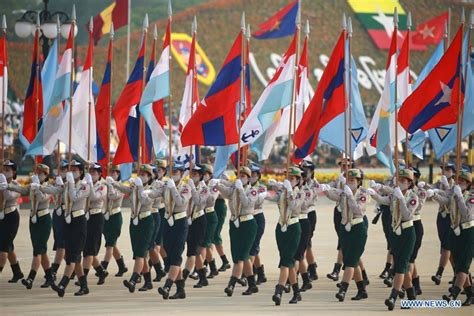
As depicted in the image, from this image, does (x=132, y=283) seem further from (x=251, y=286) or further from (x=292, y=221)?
(x=292, y=221)

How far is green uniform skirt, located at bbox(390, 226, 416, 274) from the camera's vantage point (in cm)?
1332

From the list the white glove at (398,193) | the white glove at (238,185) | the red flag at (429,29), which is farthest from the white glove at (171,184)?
the red flag at (429,29)

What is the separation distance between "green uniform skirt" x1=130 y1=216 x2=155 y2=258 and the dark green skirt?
1011 millimetres

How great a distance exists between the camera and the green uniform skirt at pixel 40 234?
49.1 feet

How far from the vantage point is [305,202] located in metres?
14.5

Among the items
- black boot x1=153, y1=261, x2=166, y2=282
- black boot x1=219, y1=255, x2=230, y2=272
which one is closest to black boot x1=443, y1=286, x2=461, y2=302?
black boot x1=153, y1=261, x2=166, y2=282

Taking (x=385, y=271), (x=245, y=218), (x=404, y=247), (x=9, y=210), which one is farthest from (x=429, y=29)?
(x=404, y=247)

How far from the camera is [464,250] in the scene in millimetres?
13555

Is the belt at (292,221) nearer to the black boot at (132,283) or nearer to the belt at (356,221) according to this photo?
the belt at (356,221)

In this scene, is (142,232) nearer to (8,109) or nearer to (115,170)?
(115,170)

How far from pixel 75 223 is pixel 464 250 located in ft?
16.0

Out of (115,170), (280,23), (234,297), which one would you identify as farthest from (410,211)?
(280,23)

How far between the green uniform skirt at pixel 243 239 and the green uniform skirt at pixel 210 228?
3.71 ft

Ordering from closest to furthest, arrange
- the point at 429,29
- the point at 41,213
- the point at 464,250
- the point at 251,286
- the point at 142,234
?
the point at 464,250
the point at 251,286
the point at 142,234
the point at 41,213
the point at 429,29
